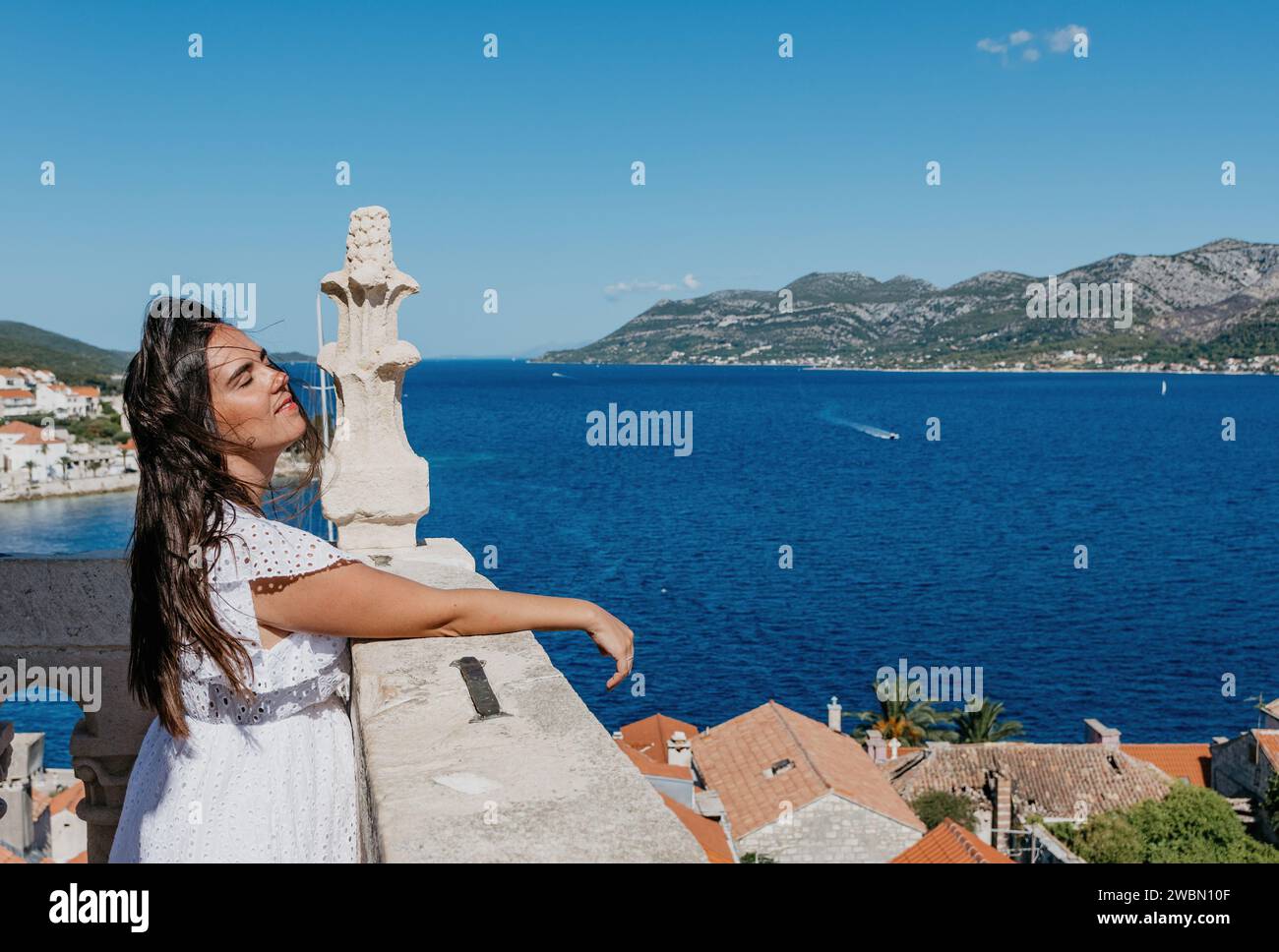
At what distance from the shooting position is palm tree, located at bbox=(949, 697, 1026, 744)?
114ft

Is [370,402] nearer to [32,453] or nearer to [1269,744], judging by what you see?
[1269,744]

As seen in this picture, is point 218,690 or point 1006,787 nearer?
point 218,690

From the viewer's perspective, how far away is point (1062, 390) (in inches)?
6314

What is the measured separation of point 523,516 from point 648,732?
3149 centimetres

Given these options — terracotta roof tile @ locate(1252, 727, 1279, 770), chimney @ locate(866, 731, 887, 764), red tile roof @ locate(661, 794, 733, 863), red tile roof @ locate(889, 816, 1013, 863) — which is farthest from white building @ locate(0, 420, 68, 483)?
terracotta roof tile @ locate(1252, 727, 1279, 770)

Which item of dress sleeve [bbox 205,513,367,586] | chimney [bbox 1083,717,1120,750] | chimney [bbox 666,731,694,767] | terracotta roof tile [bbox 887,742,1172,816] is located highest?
dress sleeve [bbox 205,513,367,586]

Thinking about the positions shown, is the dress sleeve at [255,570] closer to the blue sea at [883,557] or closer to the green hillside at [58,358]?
the blue sea at [883,557]

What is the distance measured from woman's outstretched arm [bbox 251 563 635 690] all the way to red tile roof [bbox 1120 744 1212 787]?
33.1 metres

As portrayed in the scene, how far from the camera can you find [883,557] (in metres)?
54.2

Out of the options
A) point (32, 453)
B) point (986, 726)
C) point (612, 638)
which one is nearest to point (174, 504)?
point (612, 638)
